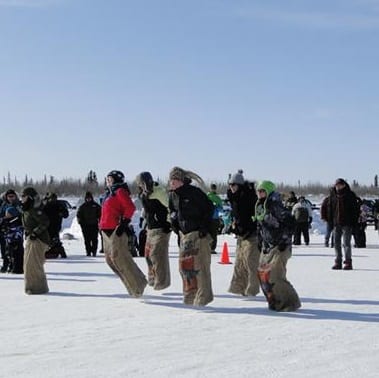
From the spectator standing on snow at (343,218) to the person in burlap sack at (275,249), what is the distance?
5.89 m

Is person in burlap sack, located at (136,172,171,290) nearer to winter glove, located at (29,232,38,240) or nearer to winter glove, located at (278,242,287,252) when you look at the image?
winter glove, located at (29,232,38,240)

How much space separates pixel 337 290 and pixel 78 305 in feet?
13.1

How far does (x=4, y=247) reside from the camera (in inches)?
662

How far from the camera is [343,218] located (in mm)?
15727

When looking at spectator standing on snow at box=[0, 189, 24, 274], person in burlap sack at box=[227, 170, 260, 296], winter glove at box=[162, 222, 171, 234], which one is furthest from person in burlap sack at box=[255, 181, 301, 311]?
spectator standing on snow at box=[0, 189, 24, 274]

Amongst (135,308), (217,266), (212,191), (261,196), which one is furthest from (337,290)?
(212,191)

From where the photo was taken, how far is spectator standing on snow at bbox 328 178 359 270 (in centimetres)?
1564

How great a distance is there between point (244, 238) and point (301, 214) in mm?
12351

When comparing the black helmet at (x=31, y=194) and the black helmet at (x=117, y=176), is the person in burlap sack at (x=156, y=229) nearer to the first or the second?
the black helmet at (x=117, y=176)

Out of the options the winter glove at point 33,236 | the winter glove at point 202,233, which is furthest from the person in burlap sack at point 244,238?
the winter glove at point 33,236

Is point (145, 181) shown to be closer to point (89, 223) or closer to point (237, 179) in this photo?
point (237, 179)

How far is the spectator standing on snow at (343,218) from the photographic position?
15641 millimetres

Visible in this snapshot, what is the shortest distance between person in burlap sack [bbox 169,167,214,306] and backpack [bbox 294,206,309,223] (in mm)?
13414

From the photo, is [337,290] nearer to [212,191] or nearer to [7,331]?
[7,331]
